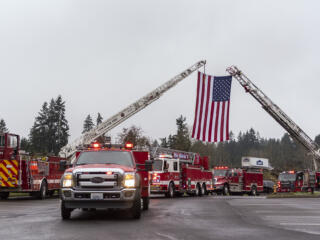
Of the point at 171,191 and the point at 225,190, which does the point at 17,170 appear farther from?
the point at 225,190

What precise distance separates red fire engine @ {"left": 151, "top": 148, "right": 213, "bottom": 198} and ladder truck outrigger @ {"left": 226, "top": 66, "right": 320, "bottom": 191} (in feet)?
22.9

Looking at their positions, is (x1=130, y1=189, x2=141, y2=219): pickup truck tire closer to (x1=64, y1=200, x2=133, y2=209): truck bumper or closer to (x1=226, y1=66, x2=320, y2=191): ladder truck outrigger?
(x1=64, y1=200, x2=133, y2=209): truck bumper

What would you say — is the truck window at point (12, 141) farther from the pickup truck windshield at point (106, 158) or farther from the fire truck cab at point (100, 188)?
the fire truck cab at point (100, 188)

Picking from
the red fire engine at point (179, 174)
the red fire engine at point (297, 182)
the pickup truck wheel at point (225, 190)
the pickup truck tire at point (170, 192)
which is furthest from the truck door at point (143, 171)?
the red fire engine at point (297, 182)

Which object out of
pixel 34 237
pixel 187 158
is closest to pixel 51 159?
pixel 187 158

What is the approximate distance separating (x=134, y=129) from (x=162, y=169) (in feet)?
137

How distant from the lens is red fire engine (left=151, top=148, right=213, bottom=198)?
1027 inches

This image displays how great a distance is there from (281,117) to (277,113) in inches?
21.6

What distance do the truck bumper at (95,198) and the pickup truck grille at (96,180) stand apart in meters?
0.16

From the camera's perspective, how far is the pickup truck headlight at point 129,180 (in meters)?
11.1

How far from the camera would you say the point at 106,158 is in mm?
12438

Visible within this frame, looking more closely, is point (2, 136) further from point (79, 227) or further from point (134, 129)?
point (134, 129)

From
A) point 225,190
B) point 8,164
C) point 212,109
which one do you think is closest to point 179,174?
point 212,109

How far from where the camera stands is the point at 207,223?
10805 millimetres
